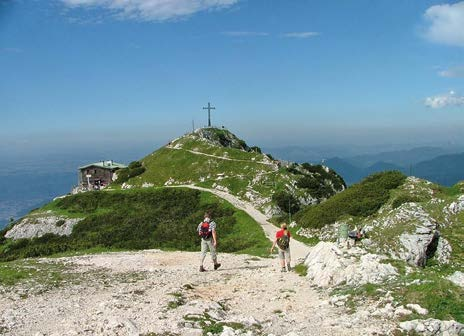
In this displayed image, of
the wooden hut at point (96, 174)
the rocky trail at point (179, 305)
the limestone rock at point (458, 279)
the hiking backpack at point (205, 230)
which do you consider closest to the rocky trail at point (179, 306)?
the rocky trail at point (179, 305)

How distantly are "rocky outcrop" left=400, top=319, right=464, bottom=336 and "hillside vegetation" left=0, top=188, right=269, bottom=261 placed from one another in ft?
74.3

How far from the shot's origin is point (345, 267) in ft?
65.6

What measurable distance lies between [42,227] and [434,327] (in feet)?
204

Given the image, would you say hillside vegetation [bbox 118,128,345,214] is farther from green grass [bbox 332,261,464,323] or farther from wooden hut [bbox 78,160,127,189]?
green grass [bbox 332,261,464,323]

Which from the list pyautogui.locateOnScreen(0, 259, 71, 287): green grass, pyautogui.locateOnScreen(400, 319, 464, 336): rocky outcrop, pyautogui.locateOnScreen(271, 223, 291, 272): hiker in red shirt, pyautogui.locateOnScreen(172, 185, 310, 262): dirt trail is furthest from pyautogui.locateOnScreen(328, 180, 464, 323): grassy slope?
pyautogui.locateOnScreen(0, 259, 71, 287): green grass

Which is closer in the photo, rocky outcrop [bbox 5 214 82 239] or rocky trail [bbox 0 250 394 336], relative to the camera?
rocky trail [bbox 0 250 394 336]

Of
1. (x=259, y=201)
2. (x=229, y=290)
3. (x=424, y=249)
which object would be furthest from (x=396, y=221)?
(x=259, y=201)

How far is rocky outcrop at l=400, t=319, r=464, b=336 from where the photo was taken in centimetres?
1287

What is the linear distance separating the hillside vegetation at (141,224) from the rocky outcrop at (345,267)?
13.8 m

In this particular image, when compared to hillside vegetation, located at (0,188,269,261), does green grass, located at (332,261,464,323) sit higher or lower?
higher

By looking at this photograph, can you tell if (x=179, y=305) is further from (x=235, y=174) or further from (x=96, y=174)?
(x=96, y=174)

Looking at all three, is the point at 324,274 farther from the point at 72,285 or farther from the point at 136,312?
the point at 72,285

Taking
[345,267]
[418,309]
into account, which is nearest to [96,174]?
[345,267]

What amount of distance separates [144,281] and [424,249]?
18496 millimetres
